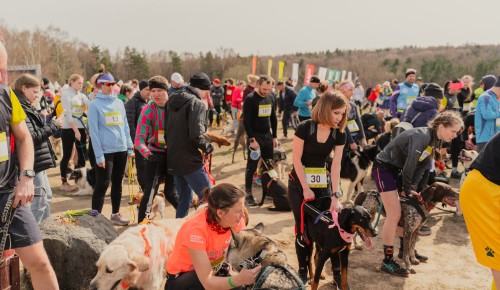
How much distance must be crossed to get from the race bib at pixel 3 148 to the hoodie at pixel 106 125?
7.92ft

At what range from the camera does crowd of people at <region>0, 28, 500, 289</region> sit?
7.65ft

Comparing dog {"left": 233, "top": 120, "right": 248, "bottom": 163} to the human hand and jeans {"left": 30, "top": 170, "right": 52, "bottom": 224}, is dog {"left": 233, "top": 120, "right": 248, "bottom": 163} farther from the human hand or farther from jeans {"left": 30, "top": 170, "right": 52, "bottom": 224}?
the human hand

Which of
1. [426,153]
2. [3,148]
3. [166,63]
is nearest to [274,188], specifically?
[426,153]

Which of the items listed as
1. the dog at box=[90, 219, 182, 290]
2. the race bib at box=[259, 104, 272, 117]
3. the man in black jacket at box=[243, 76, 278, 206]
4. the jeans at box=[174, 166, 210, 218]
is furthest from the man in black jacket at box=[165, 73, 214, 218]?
the race bib at box=[259, 104, 272, 117]

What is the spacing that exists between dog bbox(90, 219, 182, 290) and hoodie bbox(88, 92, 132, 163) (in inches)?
66.6

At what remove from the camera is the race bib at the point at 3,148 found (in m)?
2.24

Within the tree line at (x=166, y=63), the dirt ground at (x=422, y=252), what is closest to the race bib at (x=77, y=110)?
the dirt ground at (x=422, y=252)

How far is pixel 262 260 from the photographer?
2512 mm

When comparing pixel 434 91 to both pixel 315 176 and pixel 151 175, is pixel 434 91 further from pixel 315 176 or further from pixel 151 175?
pixel 151 175

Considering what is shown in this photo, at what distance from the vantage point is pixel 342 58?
85.8 m

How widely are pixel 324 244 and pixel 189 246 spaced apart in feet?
4.63

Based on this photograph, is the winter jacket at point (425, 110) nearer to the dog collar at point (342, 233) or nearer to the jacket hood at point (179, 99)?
the dog collar at point (342, 233)

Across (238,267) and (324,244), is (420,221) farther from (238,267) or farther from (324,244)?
(238,267)

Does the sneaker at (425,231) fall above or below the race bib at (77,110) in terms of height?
below
